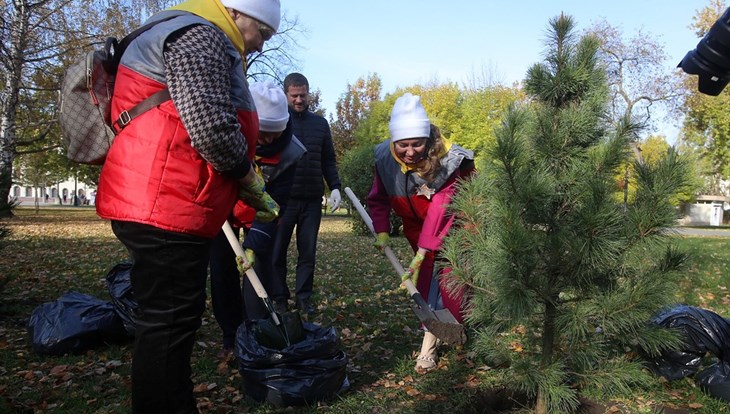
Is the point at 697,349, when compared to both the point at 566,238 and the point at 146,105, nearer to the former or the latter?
the point at 566,238

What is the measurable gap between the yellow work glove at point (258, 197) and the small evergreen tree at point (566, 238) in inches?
31.4

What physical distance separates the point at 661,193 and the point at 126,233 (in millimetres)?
1893

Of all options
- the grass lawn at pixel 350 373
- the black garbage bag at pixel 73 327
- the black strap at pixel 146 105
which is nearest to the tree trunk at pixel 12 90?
the grass lawn at pixel 350 373

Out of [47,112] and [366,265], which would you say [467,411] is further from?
[47,112]

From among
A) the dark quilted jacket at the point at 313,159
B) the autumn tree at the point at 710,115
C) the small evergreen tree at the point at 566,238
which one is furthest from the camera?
the autumn tree at the point at 710,115

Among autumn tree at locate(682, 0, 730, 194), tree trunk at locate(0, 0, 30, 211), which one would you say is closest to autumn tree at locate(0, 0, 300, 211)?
tree trunk at locate(0, 0, 30, 211)

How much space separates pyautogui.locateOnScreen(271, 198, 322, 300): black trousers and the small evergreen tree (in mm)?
2763

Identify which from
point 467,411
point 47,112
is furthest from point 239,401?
point 47,112

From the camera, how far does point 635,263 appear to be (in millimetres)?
2047

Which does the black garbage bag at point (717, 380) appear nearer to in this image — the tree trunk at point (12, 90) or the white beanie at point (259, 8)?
the white beanie at point (259, 8)

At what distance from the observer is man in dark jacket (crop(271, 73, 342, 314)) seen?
4820 millimetres

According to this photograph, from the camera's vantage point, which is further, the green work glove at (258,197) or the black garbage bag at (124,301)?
the black garbage bag at (124,301)

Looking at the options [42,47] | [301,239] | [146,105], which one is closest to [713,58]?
[146,105]

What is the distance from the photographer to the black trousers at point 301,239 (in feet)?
15.8
